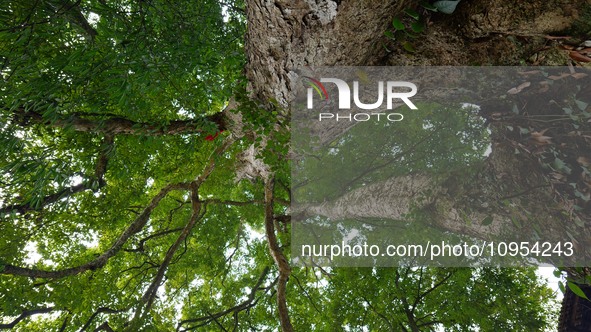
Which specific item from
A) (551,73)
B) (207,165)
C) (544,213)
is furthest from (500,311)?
(207,165)

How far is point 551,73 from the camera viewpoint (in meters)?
3.24

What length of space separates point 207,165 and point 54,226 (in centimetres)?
265

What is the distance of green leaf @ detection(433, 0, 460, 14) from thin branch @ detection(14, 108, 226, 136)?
8.83 ft

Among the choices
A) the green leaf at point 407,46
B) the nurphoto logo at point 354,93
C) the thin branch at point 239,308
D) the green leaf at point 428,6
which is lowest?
the thin branch at point 239,308

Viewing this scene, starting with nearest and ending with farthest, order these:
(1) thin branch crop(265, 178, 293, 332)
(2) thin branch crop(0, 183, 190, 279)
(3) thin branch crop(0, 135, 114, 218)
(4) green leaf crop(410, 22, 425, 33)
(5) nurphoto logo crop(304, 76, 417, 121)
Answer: (4) green leaf crop(410, 22, 425, 33) → (5) nurphoto logo crop(304, 76, 417, 121) → (3) thin branch crop(0, 135, 114, 218) → (2) thin branch crop(0, 183, 190, 279) → (1) thin branch crop(265, 178, 293, 332)

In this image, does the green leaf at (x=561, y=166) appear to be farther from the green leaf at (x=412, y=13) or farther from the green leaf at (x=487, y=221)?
the green leaf at (x=412, y=13)

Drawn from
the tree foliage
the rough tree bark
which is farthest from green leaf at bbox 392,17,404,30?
the tree foliage

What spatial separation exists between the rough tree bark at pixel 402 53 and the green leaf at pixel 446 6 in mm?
176

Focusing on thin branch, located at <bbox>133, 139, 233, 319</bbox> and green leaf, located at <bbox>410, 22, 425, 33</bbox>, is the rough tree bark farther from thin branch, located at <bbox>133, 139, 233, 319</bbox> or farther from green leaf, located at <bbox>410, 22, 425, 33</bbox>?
thin branch, located at <bbox>133, 139, 233, 319</bbox>

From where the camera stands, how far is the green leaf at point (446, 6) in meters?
2.79

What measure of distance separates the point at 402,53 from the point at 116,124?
3327mm

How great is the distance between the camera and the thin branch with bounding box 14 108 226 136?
4.06 metres

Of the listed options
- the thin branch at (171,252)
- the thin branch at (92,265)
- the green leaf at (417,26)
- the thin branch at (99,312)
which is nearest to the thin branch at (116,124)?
the thin branch at (171,252)

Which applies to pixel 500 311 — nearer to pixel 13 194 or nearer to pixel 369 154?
pixel 369 154
